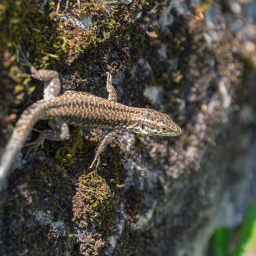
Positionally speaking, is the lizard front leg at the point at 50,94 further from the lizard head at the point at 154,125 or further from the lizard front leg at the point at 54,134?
the lizard head at the point at 154,125

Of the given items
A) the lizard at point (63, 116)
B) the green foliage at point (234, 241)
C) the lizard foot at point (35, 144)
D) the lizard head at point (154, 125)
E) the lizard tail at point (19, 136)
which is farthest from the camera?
the green foliage at point (234, 241)

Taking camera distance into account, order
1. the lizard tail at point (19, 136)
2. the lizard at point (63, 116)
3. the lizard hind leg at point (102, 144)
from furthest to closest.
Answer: the lizard hind leg at point (102, 144)
the lizard at point (63, 116)
the lizard tail at point (19, 136)

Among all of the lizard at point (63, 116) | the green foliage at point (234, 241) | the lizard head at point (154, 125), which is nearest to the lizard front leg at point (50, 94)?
the lizard at point (63, 116)

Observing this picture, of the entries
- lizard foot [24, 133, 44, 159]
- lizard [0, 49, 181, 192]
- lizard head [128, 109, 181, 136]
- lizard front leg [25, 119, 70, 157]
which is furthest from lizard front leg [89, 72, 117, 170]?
lizard foot [24, 133, 44, 159]

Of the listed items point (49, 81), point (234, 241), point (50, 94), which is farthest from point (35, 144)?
point (234, 241)

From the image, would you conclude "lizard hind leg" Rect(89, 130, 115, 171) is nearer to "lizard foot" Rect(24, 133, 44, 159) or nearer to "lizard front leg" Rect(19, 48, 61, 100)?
"lizard foot" Rect(24, 133, 44, 159)

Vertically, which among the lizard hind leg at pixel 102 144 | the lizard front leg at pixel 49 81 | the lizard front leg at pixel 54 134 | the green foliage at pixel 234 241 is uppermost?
the lizard front leg at pixel 49 81

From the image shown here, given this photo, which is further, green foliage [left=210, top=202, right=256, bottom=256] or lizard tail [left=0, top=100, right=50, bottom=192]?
green foliage [left=210, top=202, right=256, bottom=256]
